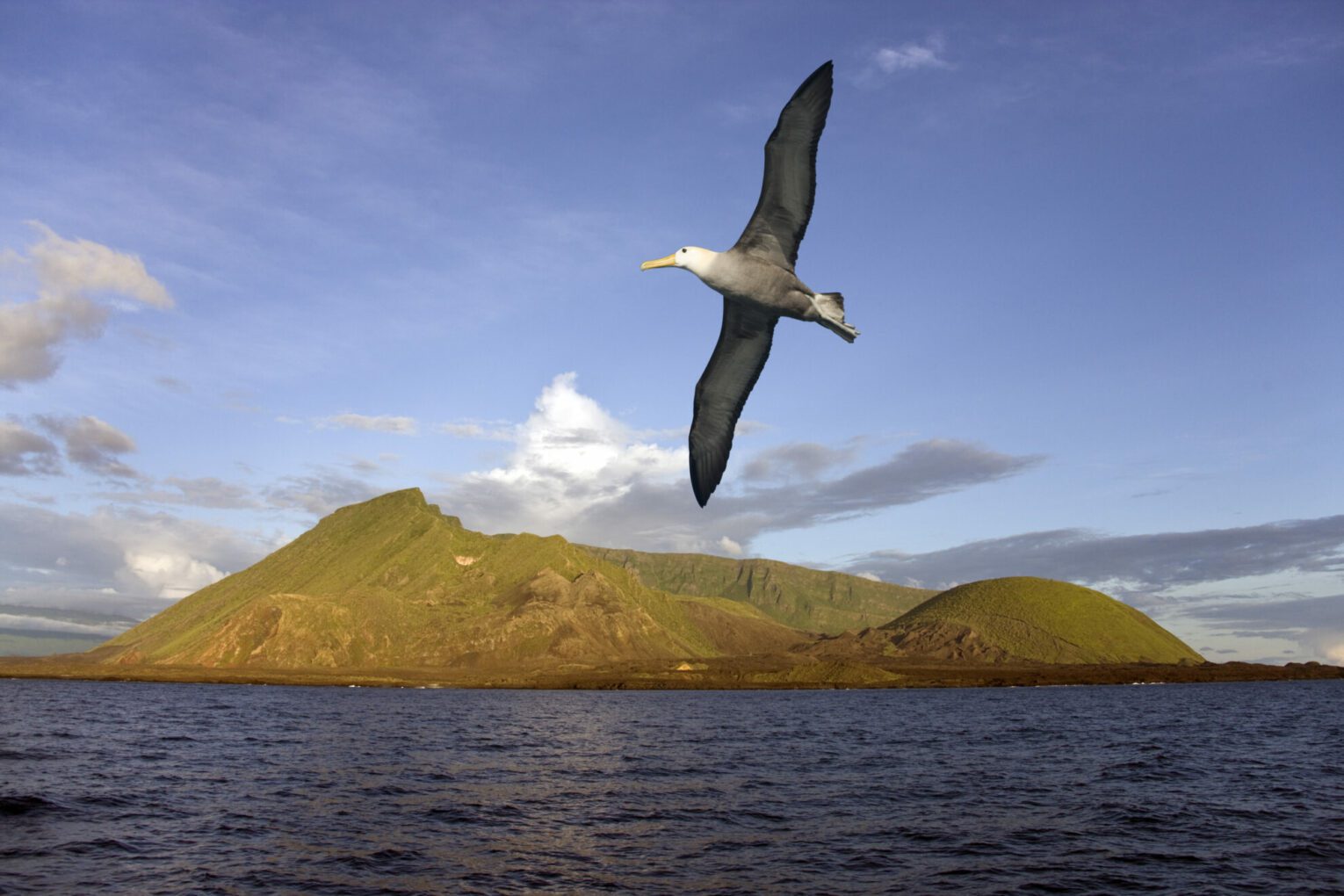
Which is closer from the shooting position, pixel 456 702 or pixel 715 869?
pixel 715 869

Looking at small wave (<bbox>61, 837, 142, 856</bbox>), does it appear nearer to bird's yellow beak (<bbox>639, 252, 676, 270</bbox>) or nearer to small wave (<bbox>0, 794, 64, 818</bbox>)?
small wave (<bbox>0, 794, 64, 818</bbox>)

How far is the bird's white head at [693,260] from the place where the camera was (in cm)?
1670

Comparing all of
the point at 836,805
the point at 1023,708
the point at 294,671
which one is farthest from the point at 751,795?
the point at 294,671

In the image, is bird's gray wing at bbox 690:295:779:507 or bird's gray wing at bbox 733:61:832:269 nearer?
bird's gray wing at bbox 733:61:832:269

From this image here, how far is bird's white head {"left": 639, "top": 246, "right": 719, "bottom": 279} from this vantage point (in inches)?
658

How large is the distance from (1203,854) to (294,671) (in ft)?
607

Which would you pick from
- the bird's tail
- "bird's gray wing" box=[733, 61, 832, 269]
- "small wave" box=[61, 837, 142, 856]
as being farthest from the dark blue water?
"bird's gray wing" box=[733, 61, 832, 269]

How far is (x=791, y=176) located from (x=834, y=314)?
265 centimetres

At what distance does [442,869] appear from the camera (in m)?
21.3

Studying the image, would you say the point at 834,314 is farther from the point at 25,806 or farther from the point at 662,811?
the point at 25,806

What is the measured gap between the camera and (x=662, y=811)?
29.5 meters

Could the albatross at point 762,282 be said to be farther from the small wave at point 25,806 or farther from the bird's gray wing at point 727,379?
the small wave at point 25,806

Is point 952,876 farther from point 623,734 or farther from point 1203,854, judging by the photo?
point 623,734

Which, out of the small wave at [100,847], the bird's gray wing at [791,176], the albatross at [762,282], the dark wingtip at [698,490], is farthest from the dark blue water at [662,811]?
the bird's gray wing at [791,176]
